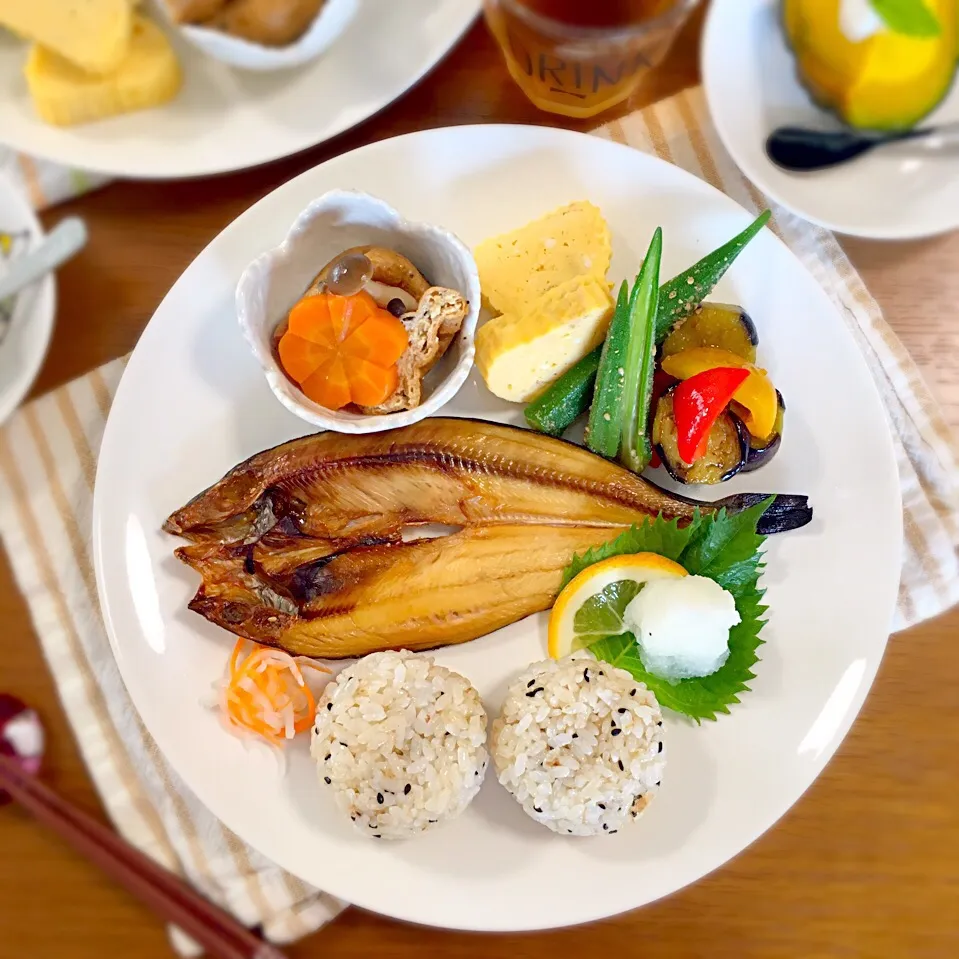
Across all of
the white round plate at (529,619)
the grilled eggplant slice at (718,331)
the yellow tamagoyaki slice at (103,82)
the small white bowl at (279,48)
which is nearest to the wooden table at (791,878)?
the white round plate at (529,619)

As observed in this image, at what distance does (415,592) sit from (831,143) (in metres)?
1.03

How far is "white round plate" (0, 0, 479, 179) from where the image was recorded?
4.28ft

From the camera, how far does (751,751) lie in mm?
1258

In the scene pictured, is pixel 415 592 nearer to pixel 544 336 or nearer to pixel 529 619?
pixel 529 619

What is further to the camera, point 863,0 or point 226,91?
point 226,91

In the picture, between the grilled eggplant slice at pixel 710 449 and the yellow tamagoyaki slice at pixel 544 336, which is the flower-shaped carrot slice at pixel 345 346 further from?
the grilled eggplant slice at pixel 710 449

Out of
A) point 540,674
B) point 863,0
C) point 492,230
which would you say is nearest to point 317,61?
point 492,230

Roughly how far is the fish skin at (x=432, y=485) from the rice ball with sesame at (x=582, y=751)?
27 cm

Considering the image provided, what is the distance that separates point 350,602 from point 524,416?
0.42 m

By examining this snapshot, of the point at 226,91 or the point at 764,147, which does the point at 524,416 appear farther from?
the point at 226,91

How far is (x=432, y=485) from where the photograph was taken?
Result: 1.26m

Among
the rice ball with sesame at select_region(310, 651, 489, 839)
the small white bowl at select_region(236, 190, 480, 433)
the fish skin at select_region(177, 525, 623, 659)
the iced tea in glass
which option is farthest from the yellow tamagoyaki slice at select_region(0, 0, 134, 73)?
the rice ball with sesame at select_region(310, 651, 489, 839)

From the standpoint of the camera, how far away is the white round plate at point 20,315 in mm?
1288

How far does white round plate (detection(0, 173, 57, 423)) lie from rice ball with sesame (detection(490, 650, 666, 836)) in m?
0.95
